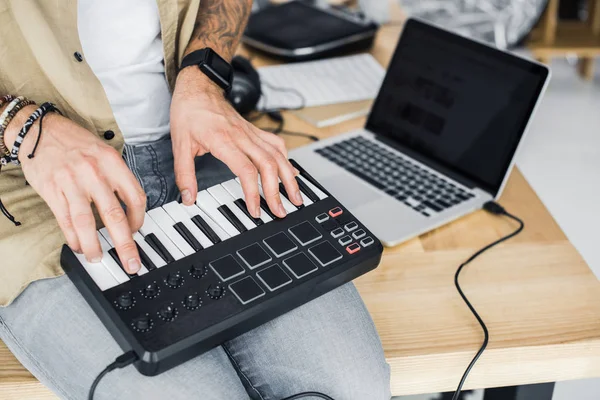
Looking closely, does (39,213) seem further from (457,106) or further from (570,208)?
(570,208)

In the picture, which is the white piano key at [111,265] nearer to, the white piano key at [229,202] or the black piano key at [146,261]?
the black piano key at [146,261]

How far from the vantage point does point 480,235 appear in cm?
103

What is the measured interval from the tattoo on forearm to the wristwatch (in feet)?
0.16

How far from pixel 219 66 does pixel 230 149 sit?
0.23m

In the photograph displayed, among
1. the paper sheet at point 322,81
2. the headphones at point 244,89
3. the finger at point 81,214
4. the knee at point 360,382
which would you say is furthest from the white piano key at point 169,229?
the paper sheet at point 322,81

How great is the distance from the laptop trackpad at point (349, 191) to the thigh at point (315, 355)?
301 millimetres

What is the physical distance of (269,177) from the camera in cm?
80

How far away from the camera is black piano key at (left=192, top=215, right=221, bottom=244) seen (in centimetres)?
78

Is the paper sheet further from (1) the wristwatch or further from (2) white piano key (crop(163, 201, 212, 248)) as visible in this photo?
(2) white piano key (crop(163, 201, 212, 248))

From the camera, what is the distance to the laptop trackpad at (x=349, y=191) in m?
1.07

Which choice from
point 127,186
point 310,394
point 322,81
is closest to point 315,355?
point 310,394

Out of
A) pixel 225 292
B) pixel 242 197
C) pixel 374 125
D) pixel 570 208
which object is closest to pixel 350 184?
pixel 374 125

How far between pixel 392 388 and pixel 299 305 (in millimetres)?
187

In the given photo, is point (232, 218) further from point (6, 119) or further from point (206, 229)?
point (6, 119)
